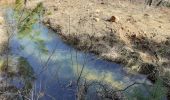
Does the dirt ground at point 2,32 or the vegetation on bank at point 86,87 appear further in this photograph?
the dirt ground at point 2,32

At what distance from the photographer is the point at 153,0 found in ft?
46.6

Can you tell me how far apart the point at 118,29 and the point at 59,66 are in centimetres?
265

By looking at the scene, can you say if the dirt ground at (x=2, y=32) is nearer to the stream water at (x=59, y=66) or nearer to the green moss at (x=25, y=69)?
the stream water at (x=59, y=66)

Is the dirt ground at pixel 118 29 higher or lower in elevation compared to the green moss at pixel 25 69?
higher

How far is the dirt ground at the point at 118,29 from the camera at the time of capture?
10023mm

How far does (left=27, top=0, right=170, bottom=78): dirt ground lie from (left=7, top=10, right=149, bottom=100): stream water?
32 centimetres

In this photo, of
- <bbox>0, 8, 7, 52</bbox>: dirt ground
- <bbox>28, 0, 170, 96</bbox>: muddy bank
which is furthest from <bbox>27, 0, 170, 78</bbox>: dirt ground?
<bbox>0, 8, 7, 52</bbox>: dirt ground

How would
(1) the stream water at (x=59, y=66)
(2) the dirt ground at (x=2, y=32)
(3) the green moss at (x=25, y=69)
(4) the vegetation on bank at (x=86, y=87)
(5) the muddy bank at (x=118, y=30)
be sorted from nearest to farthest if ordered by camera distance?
(4) the vegetation on bank at (x=86, y=87) → (1) the stream water at (x=59, y=66) → (3) the green moss at (x=25, y=69) → (5) the muddy bank at (x=118, y=30) → (2) the dirt ground at (x=2, y=32)

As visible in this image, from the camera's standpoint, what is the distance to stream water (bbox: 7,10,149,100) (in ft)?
27.8

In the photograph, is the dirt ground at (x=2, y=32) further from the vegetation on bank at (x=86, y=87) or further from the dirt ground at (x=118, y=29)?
the dirt ground at (x=118, y=29)

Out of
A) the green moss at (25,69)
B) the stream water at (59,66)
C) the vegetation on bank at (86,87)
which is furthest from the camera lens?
the green moss at (25,69)

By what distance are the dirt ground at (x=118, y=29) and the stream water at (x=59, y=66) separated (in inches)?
12.6

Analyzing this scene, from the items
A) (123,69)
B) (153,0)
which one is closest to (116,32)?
(123,69)

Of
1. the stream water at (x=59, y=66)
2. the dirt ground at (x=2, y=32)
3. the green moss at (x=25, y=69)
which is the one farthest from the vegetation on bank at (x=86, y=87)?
the dirt ground at (x=2, y=32)
